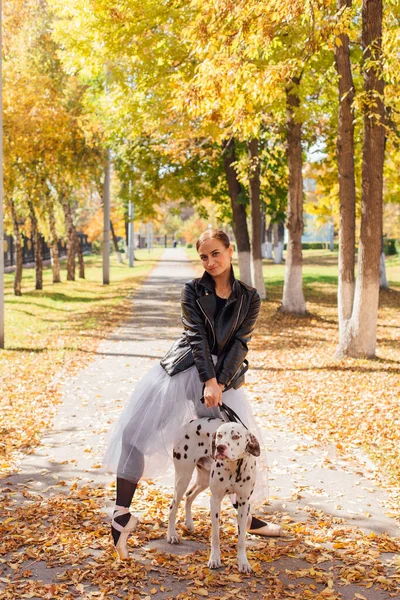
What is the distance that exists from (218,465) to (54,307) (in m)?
18.7

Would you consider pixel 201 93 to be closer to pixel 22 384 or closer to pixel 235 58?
pixel 235 58

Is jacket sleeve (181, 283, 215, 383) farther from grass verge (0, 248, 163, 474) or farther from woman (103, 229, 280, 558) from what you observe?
grass verge (0, 248, 163, 474)

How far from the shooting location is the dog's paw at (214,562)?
4.60 m

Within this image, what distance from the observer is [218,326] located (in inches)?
192

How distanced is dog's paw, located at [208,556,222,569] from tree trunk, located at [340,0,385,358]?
7.91 m

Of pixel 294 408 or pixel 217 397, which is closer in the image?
pixel 217 397

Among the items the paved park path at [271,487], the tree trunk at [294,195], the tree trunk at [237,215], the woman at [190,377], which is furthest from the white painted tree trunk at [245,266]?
the woman at [190,377]

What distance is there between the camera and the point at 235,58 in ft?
36.2

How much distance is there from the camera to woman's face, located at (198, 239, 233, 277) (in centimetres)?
479

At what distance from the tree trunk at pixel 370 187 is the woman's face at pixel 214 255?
23.6ft

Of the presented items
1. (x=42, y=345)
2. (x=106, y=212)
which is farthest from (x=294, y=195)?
(x=106, y=212)

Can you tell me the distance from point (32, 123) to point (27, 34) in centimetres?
670

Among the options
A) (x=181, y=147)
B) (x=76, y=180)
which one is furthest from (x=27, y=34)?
(x=181, y=147)

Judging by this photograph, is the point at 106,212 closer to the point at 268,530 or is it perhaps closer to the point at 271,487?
the point at 271,487
